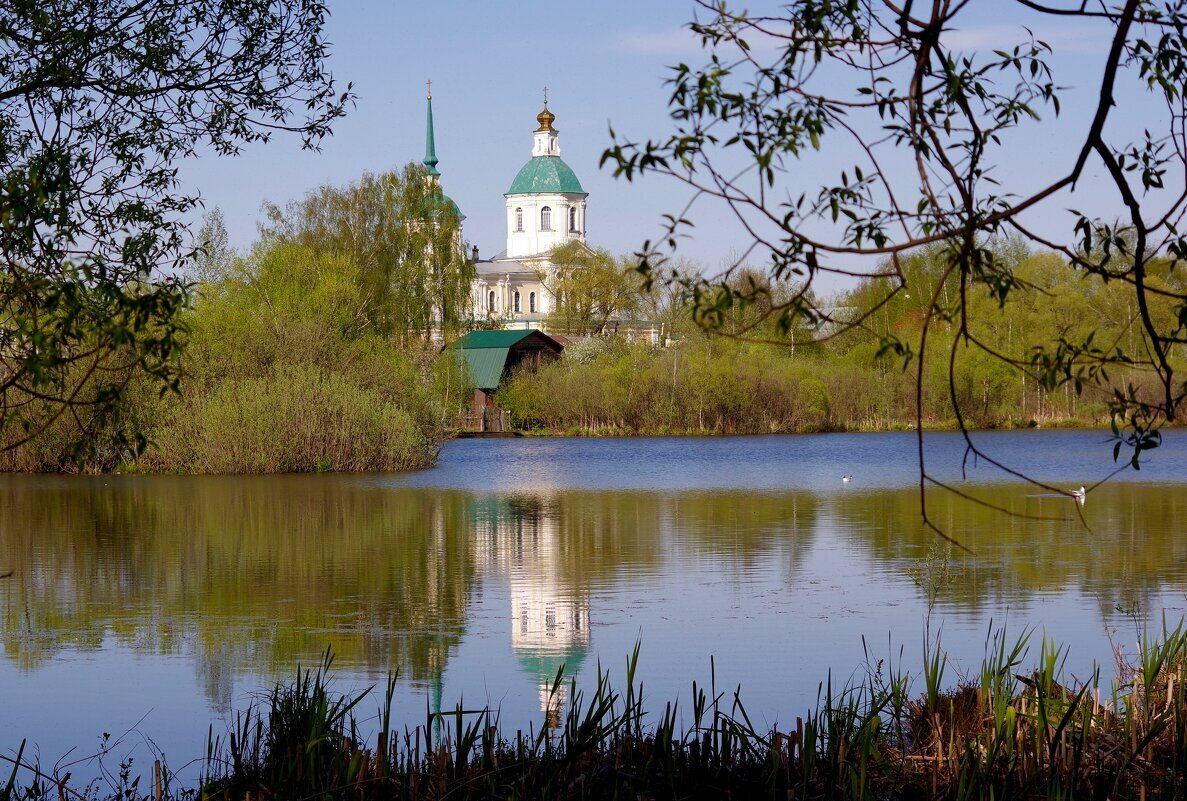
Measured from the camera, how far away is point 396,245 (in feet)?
169

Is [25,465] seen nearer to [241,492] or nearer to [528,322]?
[241,492]

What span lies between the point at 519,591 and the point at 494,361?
166 feet

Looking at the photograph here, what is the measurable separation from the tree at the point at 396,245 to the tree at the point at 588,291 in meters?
21.0

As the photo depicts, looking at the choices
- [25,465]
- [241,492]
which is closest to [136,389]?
[25,465]

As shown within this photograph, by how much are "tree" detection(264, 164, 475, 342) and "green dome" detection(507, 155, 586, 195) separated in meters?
59.3

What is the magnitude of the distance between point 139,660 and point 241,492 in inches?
695

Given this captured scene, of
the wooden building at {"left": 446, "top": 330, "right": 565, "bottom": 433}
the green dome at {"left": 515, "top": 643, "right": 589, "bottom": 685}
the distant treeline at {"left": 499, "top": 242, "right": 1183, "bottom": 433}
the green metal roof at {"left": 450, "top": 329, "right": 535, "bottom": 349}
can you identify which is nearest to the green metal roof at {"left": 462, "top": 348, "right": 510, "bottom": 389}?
the wooden building at {"left": 446, "top": 330, "right": 565, "bottom": 433}

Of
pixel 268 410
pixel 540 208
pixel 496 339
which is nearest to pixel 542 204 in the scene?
pixel 540 208

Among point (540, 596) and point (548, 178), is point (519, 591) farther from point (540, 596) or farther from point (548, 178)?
point (548, 178)

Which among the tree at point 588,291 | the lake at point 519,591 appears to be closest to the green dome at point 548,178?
the tree at point 588,291

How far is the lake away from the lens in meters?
8.98

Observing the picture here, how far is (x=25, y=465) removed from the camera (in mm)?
34281

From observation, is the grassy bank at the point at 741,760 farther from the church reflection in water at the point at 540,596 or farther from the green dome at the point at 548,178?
the green dome at the point at 548,178

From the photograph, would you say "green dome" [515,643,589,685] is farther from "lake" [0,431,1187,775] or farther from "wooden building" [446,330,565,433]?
"wooden building" [446,330,565,433]
